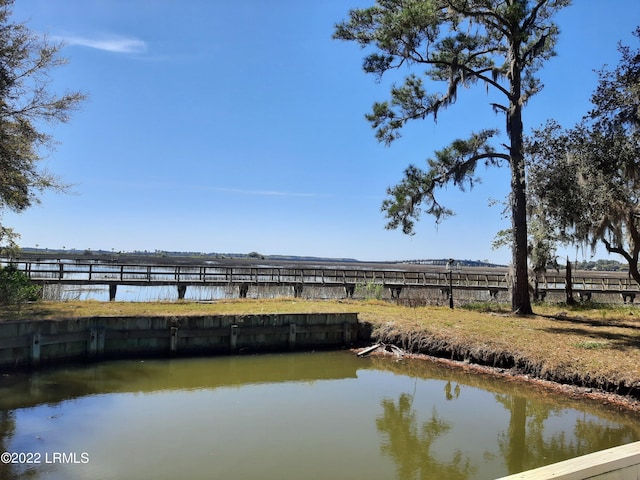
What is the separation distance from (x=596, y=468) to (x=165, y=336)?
11.1 meters

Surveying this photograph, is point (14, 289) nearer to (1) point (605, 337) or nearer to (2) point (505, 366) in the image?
(2) point (505, 366)

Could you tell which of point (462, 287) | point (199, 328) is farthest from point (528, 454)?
point (462, 287)

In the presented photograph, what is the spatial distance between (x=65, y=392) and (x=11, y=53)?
8.72 metres

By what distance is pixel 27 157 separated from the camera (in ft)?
42.6

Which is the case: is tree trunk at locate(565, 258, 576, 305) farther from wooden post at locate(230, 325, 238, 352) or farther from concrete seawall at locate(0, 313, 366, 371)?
wooden post at locate(230, 325, 238, 352)

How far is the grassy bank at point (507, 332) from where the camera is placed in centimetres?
935

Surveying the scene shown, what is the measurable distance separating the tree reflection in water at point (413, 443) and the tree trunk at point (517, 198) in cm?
933

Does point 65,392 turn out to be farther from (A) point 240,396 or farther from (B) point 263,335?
(B) point 263,335

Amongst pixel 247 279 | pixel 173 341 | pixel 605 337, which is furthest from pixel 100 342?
pixel 247 279

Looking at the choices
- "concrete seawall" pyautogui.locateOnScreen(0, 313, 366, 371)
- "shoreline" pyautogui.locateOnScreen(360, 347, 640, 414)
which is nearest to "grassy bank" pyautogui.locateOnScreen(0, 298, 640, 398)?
"shoreline" pyautogui.locateOnScreen(360, 347, 640, 414)

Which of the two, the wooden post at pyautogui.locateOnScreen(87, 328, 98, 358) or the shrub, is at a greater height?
the shrub

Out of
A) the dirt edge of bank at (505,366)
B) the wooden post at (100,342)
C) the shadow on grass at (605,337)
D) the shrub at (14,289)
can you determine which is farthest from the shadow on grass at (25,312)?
the shadow on grass at (605,337)

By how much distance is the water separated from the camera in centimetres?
576

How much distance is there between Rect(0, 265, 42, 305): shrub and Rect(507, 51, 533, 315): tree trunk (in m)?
16.4
